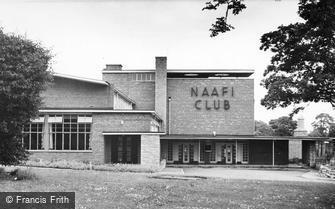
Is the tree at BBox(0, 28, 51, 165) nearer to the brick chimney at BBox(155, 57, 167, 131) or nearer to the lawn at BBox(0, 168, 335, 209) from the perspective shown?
the lawn at BBox(0, 168, 335, 209)

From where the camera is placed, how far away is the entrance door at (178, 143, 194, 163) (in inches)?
1671

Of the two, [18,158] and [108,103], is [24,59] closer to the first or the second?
[18,158]

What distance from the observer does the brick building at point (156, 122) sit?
3175 centimetres

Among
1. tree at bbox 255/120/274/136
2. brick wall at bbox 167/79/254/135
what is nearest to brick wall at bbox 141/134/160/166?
brick wall at bbox 167/79/254/135

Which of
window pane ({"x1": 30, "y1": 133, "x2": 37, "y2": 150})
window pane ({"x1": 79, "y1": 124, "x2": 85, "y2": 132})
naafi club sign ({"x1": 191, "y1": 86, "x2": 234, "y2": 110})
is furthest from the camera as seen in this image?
naafi club sign ({"x1": 191, "y1": 86, "x2": 234, "y2": 110})

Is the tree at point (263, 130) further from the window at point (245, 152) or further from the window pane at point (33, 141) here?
the window pane at point (33, 141)

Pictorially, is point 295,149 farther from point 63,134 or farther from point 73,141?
point 63,134

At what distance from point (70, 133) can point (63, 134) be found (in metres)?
0.49

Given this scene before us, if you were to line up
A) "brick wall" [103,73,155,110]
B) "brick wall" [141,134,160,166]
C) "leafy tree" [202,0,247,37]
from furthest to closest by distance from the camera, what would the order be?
"brick wall" [103,73,155,110]
"brick wall" [141,134,160,166]
"leafy tree" [202,0,247,37]

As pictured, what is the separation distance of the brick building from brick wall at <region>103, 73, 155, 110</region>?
0.10m

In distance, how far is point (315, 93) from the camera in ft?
66.3

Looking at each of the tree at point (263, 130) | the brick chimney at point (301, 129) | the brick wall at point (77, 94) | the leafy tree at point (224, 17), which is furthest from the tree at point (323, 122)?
the leafy tree at point (224, 17)

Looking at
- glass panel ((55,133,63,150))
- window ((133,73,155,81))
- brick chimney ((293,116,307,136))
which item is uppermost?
window ((133,73,155,81))

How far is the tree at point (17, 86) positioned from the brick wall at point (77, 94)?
15.6m
